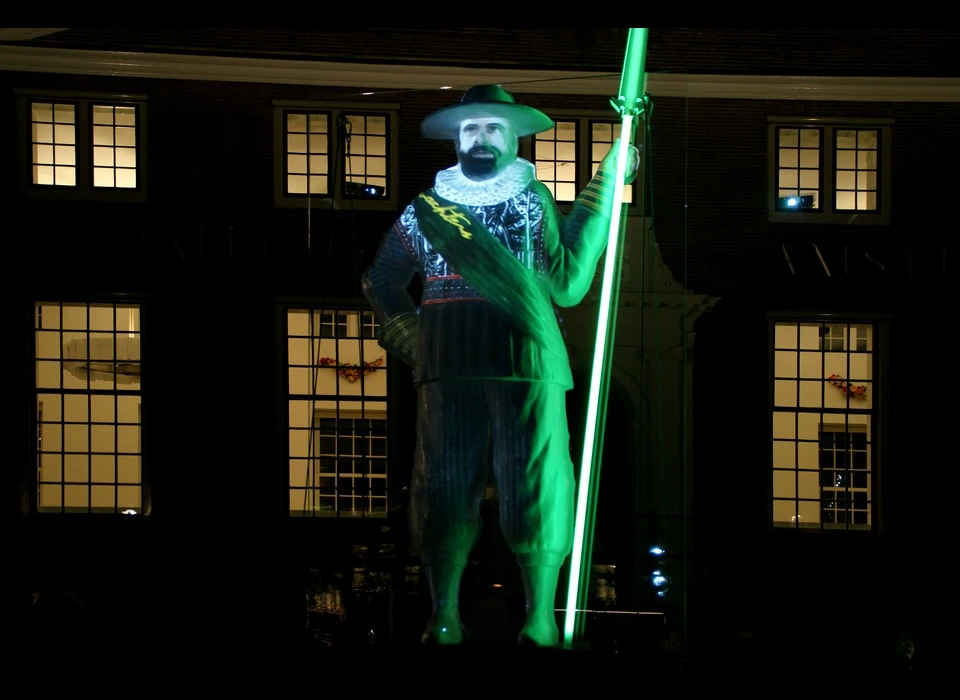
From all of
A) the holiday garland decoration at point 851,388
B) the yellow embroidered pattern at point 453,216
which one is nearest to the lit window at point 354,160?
the yellow embroidered pattern at point 453,216

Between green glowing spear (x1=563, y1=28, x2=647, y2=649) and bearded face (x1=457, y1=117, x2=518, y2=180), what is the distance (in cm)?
46

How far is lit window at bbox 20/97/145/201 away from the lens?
12.1m


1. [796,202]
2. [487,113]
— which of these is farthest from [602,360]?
[796,202]

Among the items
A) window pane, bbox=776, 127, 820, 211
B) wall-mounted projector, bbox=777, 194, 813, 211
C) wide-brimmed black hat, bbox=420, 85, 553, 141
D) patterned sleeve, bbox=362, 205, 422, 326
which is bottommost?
patterned sleeve, bbox=362, 205, 422, 326

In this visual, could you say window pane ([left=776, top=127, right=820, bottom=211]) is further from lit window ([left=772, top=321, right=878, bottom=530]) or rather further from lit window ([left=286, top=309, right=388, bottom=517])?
lit window ([left=286, top=309, right=388, bottom=517])

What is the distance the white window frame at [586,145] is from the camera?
6039 mm

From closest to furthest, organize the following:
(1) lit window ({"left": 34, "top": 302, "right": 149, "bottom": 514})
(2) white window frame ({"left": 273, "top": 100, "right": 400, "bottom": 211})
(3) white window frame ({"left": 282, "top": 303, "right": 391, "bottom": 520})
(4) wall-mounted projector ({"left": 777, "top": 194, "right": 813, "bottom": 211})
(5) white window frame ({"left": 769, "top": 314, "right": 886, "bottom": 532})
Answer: (3) white window frame ({"left": 282, "top": 303, "right": 391, "bottom": 520}), (2) white window frame ({"left": 273, "top": 100, "right": 400, "bottom": 211}), (5) white window frame ({"left": 769, "top": 314, "right": 886, "bottom": 532}), (1) lit window ({"left": 34, "top": 302, "right": 149, "bottom": 514}), (4) wall-mounted projector ({"left": 777, "top": 194, "right": 813, "bottom": 211})

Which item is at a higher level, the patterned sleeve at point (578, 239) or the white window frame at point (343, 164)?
the white window frame at point (343, 164)

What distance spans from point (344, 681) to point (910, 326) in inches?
332

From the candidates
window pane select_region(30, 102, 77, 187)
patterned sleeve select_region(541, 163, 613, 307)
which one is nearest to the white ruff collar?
patterned sleeve select_region(541, 163, 613, 307)

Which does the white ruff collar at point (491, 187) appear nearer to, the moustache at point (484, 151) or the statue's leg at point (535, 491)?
the moustache at point (484, 151)

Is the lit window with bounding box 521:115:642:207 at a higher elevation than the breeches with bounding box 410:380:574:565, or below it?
higher

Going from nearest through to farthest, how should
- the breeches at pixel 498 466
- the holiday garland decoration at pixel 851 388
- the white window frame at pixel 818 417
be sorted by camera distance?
the breeches at pixel 498 466 → the white window frame at pixel 818 417 → the holiday garland decoration at pixel 851 388

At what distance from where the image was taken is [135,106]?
477 inches
